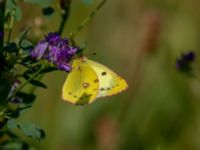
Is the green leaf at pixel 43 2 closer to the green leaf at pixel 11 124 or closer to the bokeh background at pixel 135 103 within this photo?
the green leaf at pixel 11 124

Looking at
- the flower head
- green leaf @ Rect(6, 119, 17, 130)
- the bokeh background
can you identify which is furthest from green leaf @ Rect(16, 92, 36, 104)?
the bokeh background

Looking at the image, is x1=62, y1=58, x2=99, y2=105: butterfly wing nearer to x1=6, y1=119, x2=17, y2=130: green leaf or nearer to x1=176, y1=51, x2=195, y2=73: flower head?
x1=6, y1=119, x2=17, y2=130: green leaf

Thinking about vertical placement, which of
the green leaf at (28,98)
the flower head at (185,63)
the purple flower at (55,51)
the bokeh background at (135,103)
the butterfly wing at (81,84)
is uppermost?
the purple flower at (55,51)

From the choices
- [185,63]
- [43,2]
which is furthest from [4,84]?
[185,63]

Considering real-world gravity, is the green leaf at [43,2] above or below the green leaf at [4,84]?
above

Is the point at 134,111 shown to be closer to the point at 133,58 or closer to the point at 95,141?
the point at 95,141

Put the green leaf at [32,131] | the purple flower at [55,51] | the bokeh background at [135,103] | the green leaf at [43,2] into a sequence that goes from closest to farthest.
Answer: the purple flower at [55,51]
the green leaf at [32,131]
the green leaf at [43,2]
the bokeh background at [135,103]

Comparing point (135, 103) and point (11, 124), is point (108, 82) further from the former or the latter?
point (135, 103)

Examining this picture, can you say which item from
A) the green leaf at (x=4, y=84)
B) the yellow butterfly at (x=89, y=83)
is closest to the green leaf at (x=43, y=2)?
the yellow butterfly at (x=89, y=83)
